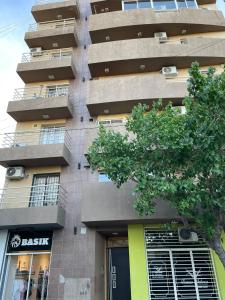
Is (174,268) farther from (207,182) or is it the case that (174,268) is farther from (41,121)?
(41,121)

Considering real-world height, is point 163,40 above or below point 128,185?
above

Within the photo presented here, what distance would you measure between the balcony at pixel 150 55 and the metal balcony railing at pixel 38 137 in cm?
386

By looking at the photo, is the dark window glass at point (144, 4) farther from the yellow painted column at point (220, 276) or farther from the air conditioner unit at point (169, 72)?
the yellow painted column at point (220, 276)

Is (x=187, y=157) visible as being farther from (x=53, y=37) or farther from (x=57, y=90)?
(x=53, y=37)

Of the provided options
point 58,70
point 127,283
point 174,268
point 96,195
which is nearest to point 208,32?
point 58,70

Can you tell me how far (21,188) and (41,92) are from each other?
213 inches

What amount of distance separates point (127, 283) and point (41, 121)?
331 inches

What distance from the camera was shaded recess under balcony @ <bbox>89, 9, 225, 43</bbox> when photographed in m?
14.2

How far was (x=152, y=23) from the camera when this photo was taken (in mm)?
14133

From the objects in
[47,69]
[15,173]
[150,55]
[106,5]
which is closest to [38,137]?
[15,173]

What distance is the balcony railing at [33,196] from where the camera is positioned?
35.5 feet

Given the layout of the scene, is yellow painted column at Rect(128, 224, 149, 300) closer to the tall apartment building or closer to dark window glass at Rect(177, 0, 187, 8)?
the tall apartment building

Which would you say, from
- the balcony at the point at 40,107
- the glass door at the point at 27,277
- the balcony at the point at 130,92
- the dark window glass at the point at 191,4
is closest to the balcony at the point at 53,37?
the balcony at the point at 40,107

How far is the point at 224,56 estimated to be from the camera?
12.9 metres
